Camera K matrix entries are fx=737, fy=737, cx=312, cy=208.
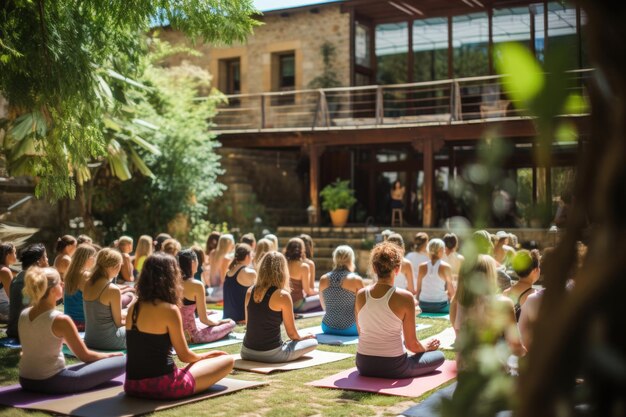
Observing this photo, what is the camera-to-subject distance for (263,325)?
7234 mm

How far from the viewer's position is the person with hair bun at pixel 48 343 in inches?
223

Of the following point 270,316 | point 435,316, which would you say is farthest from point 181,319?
point 435,316

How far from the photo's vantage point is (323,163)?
23.2 meters

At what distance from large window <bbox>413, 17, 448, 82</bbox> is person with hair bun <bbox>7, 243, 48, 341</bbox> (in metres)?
15.6

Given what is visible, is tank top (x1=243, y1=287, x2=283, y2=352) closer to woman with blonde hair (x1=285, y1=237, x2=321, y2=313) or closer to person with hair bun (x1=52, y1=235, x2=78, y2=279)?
woman with blonde hair (x1=285, y1=237, x2=321, y2=313)

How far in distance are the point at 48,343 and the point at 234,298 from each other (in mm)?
4238

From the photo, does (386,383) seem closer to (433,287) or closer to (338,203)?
(433,287)

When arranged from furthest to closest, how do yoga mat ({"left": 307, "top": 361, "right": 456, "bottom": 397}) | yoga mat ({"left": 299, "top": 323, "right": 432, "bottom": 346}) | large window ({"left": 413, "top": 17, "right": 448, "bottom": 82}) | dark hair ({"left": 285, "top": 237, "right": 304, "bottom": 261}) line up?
large window ({"left": 413, "top": 17, "right": 448, "bottom": 82}) < dark hair ({"left": 285, "top": 237, "right": 304, "bottom": 261}) < yoga mat ({"left": 299, "top": 323, "right": 432, "bottom": 346}) < yoga mat ({"left": 307, "top": 361, "right": 456, "bottom": 397})

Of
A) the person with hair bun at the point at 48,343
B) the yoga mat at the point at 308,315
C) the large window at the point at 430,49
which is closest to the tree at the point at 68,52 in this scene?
the person with hair bun at the point at 48,343

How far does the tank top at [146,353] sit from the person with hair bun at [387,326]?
5.89 feet

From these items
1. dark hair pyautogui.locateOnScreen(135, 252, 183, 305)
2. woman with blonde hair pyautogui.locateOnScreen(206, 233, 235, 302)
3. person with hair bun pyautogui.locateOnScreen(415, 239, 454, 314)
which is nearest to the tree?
dark hair pyautogui.locateOnScreen(135, 252, 183, 305)

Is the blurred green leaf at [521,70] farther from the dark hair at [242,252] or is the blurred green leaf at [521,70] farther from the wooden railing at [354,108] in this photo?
the wooden railing at [354,108]

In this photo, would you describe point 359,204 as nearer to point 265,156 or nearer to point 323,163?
point 323,163

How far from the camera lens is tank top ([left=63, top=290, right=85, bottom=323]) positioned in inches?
342
